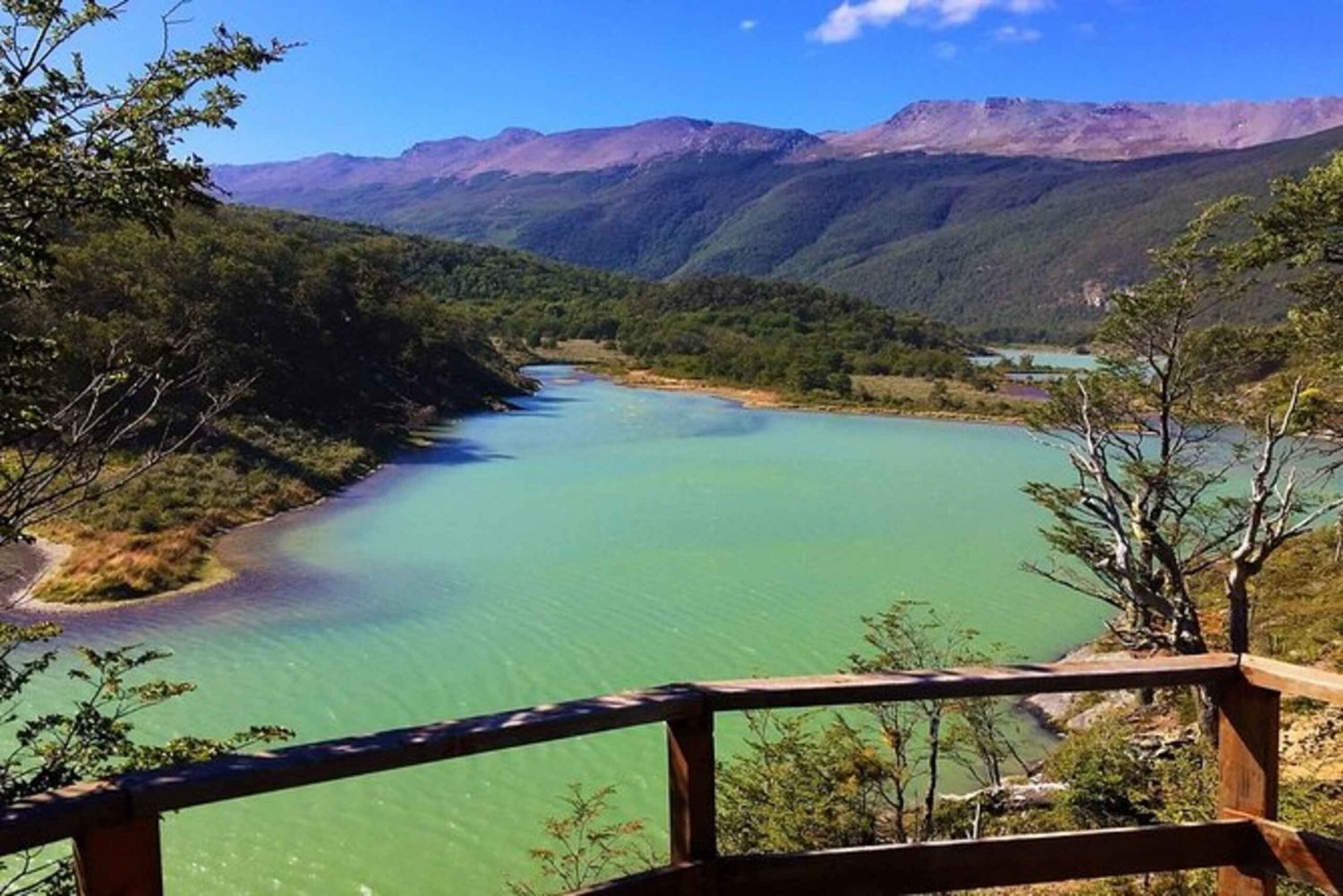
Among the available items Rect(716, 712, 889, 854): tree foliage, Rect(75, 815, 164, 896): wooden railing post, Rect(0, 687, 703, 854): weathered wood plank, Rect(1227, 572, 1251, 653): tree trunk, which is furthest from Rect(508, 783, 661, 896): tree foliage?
Rect(75, 815, 164, 896): wooden railing post

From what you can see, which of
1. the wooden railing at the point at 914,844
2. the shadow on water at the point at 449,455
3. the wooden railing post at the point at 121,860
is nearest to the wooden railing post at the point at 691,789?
the wooden railing at the point at 914,844

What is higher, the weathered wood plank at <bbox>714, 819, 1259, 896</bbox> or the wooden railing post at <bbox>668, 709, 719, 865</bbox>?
the wooden railing post at <bbox>668, 709, 719, 865</bbox>

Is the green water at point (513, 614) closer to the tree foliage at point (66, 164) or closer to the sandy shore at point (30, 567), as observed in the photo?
the sandy shore at point (30, 567)

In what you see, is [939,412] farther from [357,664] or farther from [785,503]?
[357,664]

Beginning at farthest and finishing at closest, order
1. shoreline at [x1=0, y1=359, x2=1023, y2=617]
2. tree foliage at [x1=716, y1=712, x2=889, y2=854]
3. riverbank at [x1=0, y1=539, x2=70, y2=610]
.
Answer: riverbank at [x1=0, y1=539, x2=70, y2=610]
shoreline at [x1=0, y1=359, x2=1023, y2=617]
tree foliage at [x1=716, y1=712, x2=889, y2=854]

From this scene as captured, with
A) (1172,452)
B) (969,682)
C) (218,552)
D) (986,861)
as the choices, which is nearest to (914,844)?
(986,861)

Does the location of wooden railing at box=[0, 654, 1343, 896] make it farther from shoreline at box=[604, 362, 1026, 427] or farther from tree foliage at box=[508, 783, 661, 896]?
shoreline at box=[604, 362, 1026, 427]

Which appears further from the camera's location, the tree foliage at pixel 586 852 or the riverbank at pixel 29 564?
the riverbank at pixel 29 564
